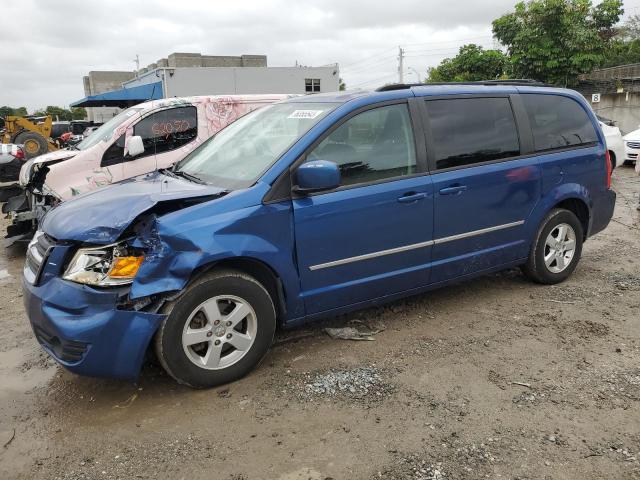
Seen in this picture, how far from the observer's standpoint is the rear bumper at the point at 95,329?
2951 mm

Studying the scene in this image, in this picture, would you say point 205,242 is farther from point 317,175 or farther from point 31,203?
point 31,203

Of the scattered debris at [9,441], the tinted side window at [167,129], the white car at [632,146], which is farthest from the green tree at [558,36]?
the scattered debris at [9,441]

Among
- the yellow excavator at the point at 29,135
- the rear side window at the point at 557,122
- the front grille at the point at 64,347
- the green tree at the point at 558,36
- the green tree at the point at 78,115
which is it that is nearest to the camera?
the front grille at the point at 64,347

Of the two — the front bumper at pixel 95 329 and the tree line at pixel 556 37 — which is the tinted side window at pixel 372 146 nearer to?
the front bumper at pixel 95 329

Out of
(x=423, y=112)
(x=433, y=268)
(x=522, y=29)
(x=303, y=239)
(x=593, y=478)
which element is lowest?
(x=593, y=478)

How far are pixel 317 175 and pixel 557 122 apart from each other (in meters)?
2.71

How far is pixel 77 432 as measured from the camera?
294 centimetres

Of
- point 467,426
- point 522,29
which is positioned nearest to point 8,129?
point 522,29

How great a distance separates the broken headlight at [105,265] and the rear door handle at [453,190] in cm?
222

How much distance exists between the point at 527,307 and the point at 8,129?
20.5m

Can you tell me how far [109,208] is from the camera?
10.7 feet

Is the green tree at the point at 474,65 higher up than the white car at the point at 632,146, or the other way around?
the green tree at the point at 474,65

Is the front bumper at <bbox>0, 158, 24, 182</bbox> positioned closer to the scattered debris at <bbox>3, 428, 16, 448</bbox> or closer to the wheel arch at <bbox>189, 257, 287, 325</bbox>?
the scattered debris at <bbox>3, 428, 16, 448</bbox>

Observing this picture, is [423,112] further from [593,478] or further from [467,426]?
[593,478]
